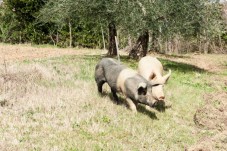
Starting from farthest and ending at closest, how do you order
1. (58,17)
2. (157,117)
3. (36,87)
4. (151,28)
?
(58,17)
(151,28)
(36,87)
(157,117)

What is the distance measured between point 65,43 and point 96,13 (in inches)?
514

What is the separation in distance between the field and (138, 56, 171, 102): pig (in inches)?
26.7

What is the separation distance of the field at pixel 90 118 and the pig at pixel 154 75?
0.68 m

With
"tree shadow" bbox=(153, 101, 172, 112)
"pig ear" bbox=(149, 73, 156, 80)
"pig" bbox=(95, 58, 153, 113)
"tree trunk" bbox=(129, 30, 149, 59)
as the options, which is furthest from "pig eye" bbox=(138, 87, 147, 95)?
"tree trunk" bbox=(129, 30, 149, 59)

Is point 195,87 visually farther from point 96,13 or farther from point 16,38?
point 16,38

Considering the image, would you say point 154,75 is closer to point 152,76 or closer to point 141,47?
point 152,76

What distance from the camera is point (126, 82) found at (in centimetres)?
1046

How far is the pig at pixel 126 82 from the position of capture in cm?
1009

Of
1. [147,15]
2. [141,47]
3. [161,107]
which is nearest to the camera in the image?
[161,107]

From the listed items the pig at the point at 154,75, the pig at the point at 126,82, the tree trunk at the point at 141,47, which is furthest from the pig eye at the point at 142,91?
the tree trunk at the point at 141,47

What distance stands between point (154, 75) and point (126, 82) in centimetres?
166

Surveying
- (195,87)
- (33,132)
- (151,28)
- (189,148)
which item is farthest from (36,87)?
(151,28)

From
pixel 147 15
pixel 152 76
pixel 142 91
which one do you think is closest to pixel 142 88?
pixel 142 91

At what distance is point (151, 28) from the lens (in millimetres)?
18797
